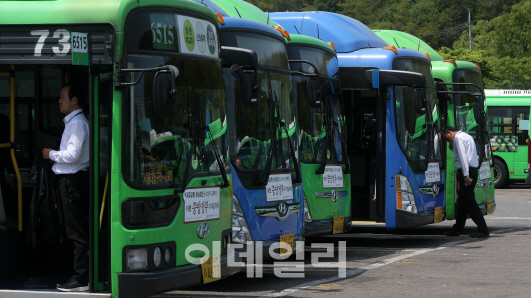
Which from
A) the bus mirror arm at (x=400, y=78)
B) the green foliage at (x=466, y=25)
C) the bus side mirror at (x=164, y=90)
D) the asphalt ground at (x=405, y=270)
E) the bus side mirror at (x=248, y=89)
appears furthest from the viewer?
the green foliage at (x=466, y=25)

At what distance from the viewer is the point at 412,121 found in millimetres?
11914

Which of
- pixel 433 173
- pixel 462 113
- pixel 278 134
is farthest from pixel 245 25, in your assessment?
pixel 462 113

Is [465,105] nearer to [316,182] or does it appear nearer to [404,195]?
[404,195]

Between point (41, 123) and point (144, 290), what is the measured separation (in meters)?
2.80

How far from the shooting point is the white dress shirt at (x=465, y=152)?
12633 millimetres

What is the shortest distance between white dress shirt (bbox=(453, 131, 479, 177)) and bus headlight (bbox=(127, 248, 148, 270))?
7.73 m

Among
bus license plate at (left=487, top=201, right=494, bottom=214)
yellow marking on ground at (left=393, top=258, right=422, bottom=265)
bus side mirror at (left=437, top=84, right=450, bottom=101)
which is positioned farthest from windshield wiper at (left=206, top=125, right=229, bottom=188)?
bus license plate at (left=487, top=201, right=494, bottom=214)

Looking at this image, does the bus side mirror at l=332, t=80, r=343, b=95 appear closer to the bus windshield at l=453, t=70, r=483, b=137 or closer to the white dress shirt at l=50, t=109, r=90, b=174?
the bus windshield at l=453, t=70, r=483, b=137

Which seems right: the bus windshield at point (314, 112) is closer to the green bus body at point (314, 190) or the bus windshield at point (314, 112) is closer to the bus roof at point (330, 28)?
the green bus body at point (314, 190)

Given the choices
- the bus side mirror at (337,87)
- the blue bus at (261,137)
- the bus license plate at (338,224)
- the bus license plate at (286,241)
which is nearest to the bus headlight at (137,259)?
the blue bus at (261,137)

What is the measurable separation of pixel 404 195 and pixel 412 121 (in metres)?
1.13

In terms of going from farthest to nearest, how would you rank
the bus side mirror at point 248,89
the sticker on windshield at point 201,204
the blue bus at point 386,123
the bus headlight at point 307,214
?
the blue bus at point 386,123, the bus headlight at point 307,214, the bus side mirror at point 248,89, the sticker on windshield at point 201,204

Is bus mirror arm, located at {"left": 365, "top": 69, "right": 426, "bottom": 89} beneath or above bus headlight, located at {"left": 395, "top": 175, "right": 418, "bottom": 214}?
above

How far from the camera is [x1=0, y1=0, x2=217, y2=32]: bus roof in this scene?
5980 millimetres
